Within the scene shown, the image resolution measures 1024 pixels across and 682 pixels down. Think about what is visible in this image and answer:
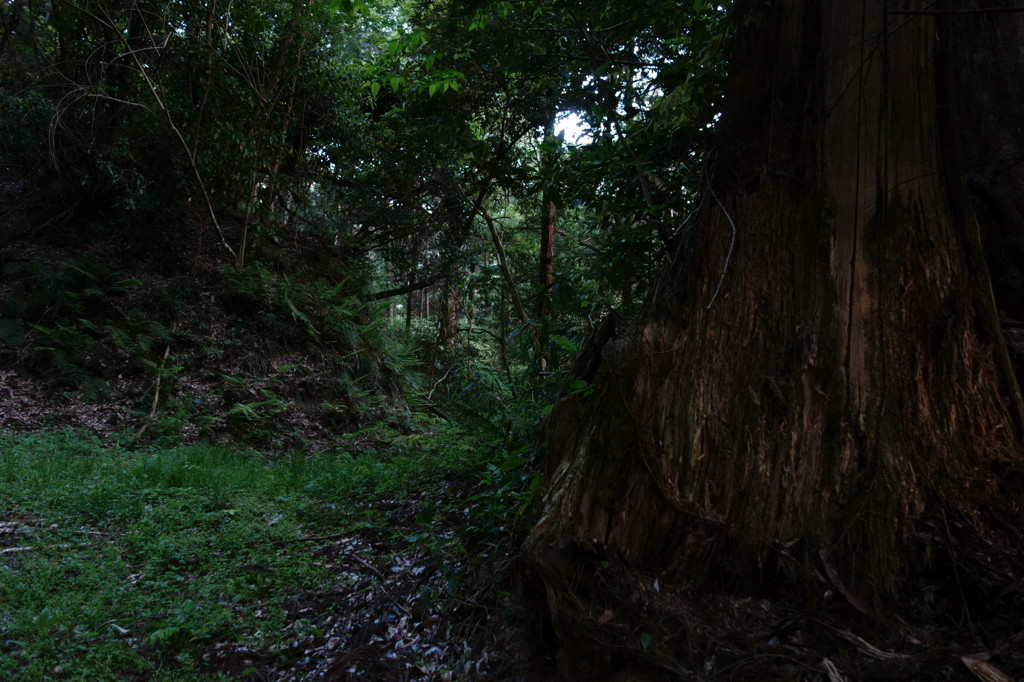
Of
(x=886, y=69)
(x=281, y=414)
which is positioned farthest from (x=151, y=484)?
(x=886, y=69)

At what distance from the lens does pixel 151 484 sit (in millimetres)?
6613

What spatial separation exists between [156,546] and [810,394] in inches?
186

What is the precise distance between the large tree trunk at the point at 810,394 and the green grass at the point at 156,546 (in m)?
2.23

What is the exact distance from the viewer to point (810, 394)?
303 cm

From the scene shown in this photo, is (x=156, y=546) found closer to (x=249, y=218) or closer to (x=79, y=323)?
(x=79, y=323)

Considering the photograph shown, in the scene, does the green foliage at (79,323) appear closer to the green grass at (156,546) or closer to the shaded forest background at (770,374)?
the green grass at (156,546)

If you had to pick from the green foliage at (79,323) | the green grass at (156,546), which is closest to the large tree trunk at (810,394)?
the green grass at (156,546)

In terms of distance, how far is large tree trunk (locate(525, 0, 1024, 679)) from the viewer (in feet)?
9.30

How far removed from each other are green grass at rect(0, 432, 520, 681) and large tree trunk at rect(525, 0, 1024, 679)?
2.23m

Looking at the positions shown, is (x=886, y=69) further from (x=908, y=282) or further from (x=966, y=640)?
(x=966, y=640)

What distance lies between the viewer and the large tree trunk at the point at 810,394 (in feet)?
9.30

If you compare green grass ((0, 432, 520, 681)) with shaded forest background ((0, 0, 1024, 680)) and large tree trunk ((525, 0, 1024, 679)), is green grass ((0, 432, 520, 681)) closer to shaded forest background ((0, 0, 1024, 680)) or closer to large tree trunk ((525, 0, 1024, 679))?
shaded forest background ((0, 0, 1024, 680))

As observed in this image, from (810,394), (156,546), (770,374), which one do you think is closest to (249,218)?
(156,546)

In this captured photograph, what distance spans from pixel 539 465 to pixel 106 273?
10.4m
